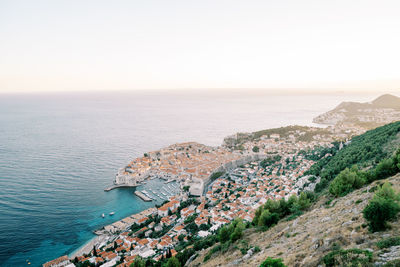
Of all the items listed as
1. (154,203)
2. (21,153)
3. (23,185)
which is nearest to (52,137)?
(21,153)

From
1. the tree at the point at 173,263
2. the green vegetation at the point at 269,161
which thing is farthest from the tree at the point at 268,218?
the green vegetation at the point at 269,161

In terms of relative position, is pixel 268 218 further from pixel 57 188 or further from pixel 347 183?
pixel 57 188

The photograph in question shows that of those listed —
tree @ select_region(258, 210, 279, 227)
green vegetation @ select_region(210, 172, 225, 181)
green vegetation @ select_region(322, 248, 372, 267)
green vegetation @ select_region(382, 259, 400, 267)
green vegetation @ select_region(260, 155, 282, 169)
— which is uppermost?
green vegetation @ select_region(382, 259, 400, 267)

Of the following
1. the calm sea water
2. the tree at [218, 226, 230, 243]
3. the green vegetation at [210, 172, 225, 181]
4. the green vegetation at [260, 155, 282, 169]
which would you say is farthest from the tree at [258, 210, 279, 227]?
the green vegetation at [260, 155, 282, 169]

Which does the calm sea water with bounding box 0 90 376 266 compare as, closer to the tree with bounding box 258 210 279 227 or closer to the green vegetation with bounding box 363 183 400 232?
the tree with bounding box 258 210 279 227

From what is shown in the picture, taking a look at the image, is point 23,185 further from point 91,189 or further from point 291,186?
point 291,186

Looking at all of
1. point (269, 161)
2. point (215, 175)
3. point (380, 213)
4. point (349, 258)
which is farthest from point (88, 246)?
point (269, 161)

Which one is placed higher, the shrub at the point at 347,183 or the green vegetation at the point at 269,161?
the shrub at the point at 347,183

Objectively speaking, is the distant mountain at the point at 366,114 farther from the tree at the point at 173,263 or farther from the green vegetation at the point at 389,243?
the green vegetation at the point at 389,243
